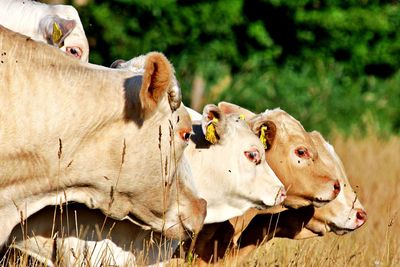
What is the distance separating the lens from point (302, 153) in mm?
8273

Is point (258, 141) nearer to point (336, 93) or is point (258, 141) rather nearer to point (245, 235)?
point (245, 235)

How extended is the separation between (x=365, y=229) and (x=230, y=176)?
319 cm

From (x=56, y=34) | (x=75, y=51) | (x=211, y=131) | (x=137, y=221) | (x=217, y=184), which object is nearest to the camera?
(x=137, y=221)

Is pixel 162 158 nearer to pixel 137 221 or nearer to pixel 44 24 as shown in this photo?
pixel 137 221

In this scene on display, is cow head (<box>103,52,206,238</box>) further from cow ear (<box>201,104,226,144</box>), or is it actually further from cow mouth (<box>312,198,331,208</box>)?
cow mouth (<box>312,198,331,208</box>)

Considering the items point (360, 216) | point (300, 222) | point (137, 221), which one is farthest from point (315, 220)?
point (137, 221)

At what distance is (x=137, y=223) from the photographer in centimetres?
705

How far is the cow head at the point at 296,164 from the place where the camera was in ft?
26.9

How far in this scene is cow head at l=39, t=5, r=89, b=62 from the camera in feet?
24.7

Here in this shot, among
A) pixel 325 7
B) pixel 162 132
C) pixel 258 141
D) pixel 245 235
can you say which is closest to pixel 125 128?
pixel 162 132

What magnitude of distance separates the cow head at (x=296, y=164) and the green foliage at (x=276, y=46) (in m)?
9.04

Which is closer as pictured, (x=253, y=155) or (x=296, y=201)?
Result: (x=253, y=155)

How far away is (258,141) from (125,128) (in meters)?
1.51

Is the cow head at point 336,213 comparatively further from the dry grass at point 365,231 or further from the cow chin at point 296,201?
the cow chin at point 296,201
